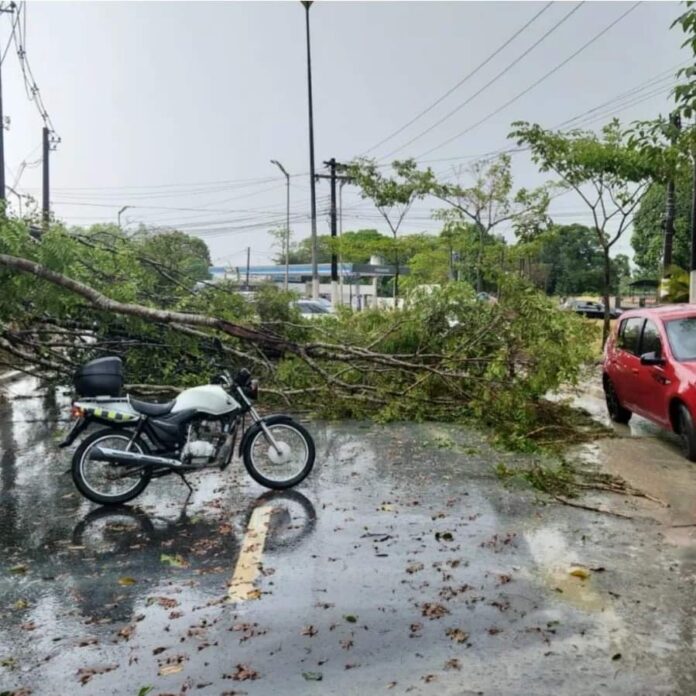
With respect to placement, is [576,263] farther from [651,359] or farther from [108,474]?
[108,474]

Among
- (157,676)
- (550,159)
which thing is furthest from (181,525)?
(550,159)

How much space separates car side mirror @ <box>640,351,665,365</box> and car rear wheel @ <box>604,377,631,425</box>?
1683 mm

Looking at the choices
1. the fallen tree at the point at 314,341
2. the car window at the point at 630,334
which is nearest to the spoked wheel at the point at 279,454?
the fallen tree at the point at 314,341

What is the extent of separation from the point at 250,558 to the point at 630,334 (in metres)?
6.82

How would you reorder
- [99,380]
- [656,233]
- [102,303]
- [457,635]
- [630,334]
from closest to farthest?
[457,635], [99,380], [102,303], [630,334], [656,233]

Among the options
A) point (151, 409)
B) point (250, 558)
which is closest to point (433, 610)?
point (250, 558)

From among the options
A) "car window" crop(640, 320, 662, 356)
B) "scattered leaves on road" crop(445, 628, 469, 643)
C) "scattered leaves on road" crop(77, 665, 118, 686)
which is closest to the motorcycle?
"scattered leaves on road" crop(77, 665, 118, 686)

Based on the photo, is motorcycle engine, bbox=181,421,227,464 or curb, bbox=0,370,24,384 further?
curb, bbox=0,370,24,384

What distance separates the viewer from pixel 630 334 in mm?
10164

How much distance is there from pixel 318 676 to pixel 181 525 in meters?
2.71

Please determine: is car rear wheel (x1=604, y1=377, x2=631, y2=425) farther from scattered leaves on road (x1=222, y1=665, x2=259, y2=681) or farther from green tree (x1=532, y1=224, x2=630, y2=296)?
green tree (x1=532, y1=224, x2=630, y2=296)

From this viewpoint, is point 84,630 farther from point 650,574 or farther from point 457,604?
point 650,574

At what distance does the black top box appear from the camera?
657 centimetres

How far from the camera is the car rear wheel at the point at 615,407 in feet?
34.6
